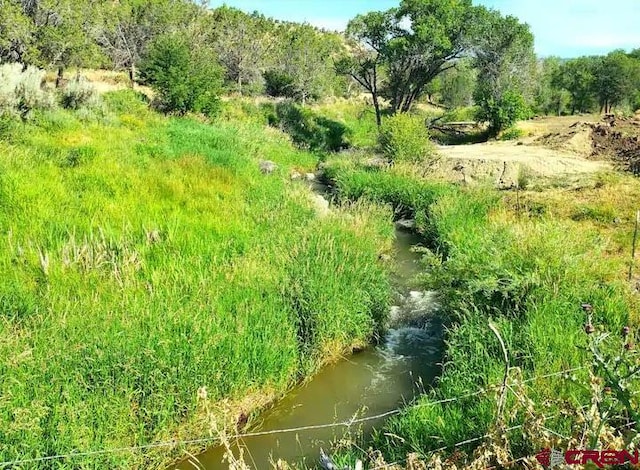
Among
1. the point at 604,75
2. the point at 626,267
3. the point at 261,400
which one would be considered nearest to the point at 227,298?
the point at 261,400

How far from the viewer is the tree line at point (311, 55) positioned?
74.1 ft

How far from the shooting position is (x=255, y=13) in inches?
2216

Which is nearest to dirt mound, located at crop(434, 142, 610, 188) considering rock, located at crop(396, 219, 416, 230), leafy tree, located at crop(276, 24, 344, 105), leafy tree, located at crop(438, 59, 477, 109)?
rock, located at crop(396, 219, 416, 230)

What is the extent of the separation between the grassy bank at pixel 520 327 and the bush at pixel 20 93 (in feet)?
38.0

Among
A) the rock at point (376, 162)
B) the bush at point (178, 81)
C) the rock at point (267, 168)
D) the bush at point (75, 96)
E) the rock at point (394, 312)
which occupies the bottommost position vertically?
the rock at point (394, 312)

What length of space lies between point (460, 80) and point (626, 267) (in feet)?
139

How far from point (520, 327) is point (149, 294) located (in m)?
4.58

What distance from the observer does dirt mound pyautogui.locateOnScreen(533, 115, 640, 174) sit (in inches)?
747

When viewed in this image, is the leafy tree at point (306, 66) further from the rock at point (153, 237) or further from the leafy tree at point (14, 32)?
the rock at point (153, 237)

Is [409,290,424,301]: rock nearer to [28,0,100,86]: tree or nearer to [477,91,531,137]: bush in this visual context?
[28,0,100,86]: tree

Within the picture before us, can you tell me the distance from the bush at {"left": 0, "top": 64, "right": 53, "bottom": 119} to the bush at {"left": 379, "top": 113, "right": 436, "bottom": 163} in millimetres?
11552

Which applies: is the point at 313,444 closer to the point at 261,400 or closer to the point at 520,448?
the point at 261,400

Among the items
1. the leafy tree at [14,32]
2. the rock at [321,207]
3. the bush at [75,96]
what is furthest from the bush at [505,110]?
the leafy tree at [14,32]

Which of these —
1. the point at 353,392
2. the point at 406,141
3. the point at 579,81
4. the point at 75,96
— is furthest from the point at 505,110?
the point at 353,392
